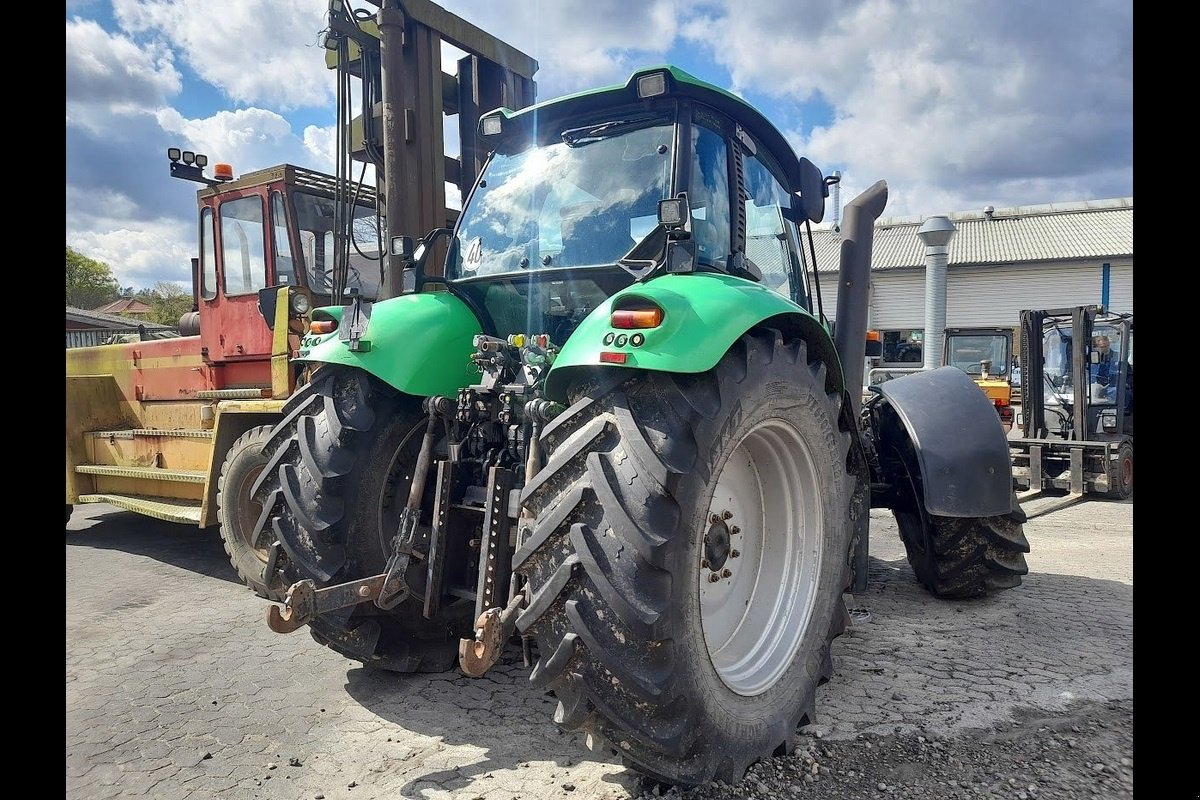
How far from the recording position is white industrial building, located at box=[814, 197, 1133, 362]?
1028 inches

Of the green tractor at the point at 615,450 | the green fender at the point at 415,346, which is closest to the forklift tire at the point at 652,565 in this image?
the green tractor at the point at 615,450

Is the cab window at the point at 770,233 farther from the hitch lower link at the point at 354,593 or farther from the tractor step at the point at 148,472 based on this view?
the tractor step at the point at 148,472

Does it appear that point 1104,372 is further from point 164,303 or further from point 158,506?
point 164,303

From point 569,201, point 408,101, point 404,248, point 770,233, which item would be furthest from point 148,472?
point 770,233

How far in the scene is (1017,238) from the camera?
29.7 m

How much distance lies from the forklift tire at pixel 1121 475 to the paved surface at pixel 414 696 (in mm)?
4336

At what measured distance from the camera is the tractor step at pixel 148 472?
613 centimetres

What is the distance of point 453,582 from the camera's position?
9.70 feet

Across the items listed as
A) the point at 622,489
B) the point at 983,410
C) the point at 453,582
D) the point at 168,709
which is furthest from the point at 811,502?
the point at 168,709

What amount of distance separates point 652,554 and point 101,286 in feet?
124
